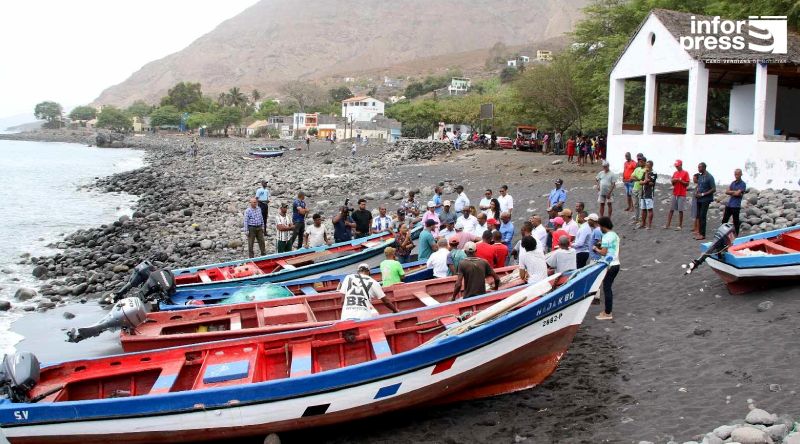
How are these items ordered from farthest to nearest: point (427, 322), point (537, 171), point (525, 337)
Result: point (537, 171), point (427, 322), point (525, 337)

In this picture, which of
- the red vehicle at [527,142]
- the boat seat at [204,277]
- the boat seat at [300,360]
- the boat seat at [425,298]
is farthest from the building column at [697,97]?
the red vehicle at [527,142]

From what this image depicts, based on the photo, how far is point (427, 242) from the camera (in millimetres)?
13242

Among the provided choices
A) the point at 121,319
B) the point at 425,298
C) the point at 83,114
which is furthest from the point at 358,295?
the point at 83,114

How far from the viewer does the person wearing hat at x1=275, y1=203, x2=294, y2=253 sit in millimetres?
16453

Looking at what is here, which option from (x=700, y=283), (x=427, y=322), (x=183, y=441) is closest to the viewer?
(x=183, y=441)

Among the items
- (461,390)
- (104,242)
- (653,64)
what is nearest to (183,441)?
(461,390)

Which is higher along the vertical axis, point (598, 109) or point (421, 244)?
point (598, 109)

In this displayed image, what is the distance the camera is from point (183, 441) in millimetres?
7727

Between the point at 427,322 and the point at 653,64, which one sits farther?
the point at 653,64

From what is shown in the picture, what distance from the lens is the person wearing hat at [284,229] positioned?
1645cm

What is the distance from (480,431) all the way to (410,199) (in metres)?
9.66

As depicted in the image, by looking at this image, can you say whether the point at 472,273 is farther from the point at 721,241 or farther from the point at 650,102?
the point at 650,102

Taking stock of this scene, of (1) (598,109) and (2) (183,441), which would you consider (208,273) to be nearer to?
(2) (183,441)

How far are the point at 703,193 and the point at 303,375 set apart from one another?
10267mm
